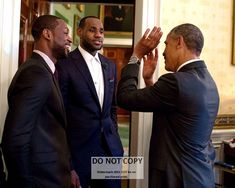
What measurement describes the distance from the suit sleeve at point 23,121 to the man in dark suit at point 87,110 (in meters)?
0.59

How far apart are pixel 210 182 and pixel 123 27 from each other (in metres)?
6.91

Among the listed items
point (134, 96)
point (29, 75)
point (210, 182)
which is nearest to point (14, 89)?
point (29, 75)

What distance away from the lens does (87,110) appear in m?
1.87

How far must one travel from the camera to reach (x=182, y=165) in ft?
4.60

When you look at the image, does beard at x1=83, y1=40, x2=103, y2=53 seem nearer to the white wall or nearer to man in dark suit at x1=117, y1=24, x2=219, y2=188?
the white wall

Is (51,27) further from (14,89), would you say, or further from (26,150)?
(26,150)

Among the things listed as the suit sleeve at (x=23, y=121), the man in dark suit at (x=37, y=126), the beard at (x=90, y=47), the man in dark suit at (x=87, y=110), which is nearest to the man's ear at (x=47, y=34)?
the man in dark suit at (x=37, y=126)

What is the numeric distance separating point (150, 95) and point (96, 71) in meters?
0.66

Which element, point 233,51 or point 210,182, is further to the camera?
point 233,51

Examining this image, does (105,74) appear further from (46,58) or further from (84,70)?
(46,58)

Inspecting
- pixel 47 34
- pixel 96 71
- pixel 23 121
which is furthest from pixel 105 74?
pixel 23 121

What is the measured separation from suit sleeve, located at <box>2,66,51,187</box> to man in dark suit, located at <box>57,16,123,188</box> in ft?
1.92

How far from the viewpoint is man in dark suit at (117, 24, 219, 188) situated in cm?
138

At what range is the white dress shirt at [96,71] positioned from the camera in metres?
1.95
